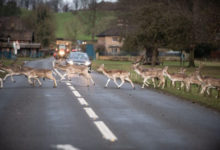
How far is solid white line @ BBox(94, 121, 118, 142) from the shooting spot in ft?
25.3

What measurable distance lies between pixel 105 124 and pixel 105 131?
0.82 metres

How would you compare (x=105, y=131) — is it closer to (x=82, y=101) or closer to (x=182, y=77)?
(x=82, y=101)

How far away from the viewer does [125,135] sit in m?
8.03

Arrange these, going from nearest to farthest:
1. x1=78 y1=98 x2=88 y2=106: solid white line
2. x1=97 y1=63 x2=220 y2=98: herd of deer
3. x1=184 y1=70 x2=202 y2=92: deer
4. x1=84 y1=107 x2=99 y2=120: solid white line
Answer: x1=84 y1=107 x2=99 y2=120: solid white line < x1=78 y1=98 x2=88 y2=106: solid white line < x1=97 y1=63 x2=220 y2=98: herd of deer < x1=184 y1=70 x2=202 y2=92: deer

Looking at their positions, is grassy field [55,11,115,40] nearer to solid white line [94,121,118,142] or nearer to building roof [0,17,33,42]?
building roof [0,17,33,42]

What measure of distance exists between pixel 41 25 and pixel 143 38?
211 feet

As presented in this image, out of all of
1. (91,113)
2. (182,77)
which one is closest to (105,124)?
(91,113)

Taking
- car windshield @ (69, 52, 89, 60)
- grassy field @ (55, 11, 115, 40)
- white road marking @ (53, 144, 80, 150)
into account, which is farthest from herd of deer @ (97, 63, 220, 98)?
grassy field @ (55, 11, 115, 40)

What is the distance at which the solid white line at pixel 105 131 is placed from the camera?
25.3 feet

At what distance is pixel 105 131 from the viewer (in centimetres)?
840

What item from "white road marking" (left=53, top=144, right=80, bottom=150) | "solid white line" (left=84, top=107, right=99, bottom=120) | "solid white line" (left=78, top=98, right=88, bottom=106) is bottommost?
"solid white line" (left=78, top=98, right=88, bottom=106)

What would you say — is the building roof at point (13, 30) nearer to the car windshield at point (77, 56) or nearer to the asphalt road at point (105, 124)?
the car windshield at point (77, 56)

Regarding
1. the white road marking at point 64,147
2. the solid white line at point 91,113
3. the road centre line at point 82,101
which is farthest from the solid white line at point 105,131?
the road centre line at point 82,101

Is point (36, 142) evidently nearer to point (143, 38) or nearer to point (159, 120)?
point (159, 120)
